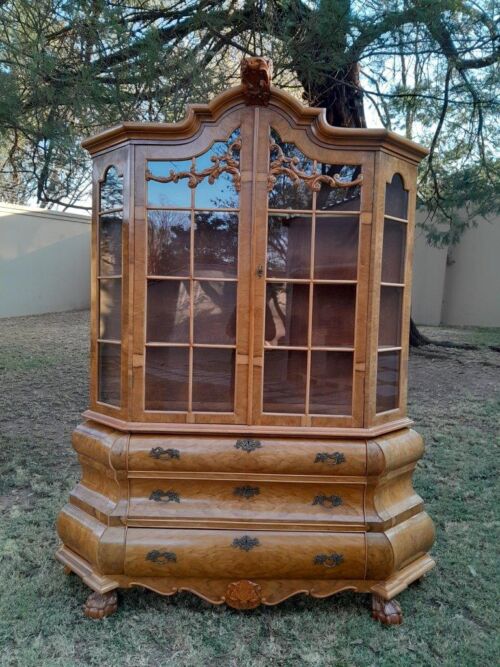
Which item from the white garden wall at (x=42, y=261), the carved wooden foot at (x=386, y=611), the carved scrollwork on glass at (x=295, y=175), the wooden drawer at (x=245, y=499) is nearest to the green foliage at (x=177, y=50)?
the carved scrollwork on glass at (x=295, y=175)

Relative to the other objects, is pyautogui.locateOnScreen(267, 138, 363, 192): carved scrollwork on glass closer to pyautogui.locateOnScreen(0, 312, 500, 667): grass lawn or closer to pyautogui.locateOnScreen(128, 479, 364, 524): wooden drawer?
pyautogui.locateOnScreen(128, 479, 364, 524): wooden drawer

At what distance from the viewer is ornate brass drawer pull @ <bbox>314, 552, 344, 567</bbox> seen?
1.64 meters

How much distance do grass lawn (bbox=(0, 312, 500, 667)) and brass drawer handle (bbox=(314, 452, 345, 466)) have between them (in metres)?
0.50

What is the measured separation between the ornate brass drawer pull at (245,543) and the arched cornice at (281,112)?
1243 millimetres

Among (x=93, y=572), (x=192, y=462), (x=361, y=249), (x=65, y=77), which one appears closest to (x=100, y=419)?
(x=192, y=462)

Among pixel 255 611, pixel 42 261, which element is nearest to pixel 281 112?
pixel 255 611

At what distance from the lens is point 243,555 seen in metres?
1.63

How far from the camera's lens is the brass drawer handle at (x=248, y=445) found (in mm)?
1661

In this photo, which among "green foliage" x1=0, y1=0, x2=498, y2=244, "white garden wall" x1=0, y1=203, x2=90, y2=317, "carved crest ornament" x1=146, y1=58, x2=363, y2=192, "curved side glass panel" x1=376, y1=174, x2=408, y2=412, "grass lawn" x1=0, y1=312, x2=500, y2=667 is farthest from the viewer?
"white garden wall" x1=0, y1=203, x2=90, y2=317

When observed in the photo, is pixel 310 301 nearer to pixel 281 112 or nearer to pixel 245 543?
pixel 281 112

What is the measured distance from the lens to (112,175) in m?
1.74

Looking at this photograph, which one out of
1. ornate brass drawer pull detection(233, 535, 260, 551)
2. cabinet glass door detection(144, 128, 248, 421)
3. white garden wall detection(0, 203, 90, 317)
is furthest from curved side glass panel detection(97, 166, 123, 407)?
white garden wall detection(0, 203, 90, 317)

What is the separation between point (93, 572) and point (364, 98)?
13.0 ft

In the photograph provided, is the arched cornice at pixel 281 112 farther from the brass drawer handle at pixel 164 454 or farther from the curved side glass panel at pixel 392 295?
the brass drawer handle at pixel 164 454
